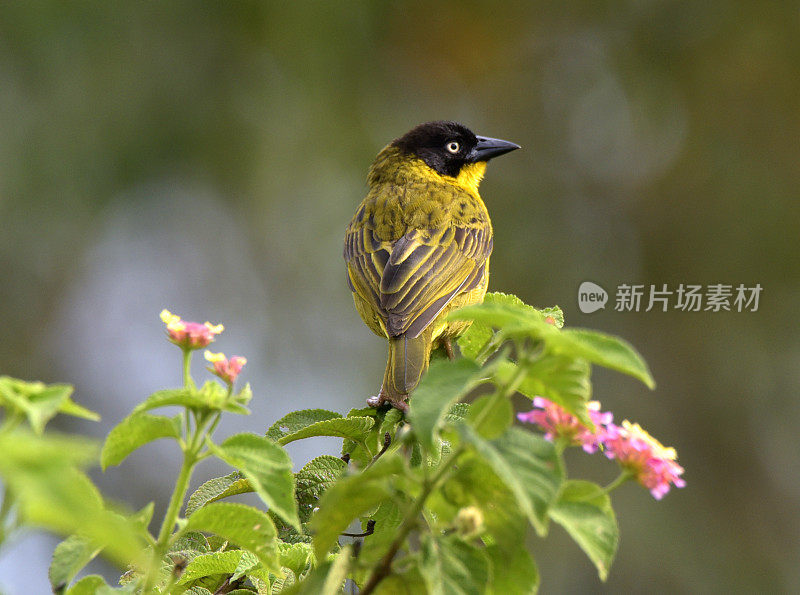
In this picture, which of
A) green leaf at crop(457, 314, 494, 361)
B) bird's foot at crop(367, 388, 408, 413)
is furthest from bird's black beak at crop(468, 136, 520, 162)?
green leaf at crop(457, 314, 494, 361)

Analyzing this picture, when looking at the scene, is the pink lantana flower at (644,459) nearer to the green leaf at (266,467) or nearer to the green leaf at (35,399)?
the green leaf at (266,467)

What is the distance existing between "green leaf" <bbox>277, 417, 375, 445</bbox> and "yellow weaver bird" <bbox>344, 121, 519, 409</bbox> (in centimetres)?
82

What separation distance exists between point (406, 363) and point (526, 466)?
2.38 meters

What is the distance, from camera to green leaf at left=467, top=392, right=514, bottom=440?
0.93 meters

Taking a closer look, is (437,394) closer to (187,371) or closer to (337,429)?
(187,371)

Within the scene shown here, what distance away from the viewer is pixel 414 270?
3.89 meters

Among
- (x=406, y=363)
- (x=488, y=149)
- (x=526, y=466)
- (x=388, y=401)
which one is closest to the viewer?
(x=526, y=466)

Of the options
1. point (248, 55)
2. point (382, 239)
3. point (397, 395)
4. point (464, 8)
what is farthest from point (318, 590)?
point (464, 8)

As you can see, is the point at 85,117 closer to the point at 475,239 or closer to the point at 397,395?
the point at 475,239

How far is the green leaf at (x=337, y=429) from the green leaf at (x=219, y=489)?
113 millimetres

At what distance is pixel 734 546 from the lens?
8734mm

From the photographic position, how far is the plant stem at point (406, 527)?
2.88 feet

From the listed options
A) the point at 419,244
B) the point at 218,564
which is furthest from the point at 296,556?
the point at 419,244

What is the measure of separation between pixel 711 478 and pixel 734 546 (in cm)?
73
